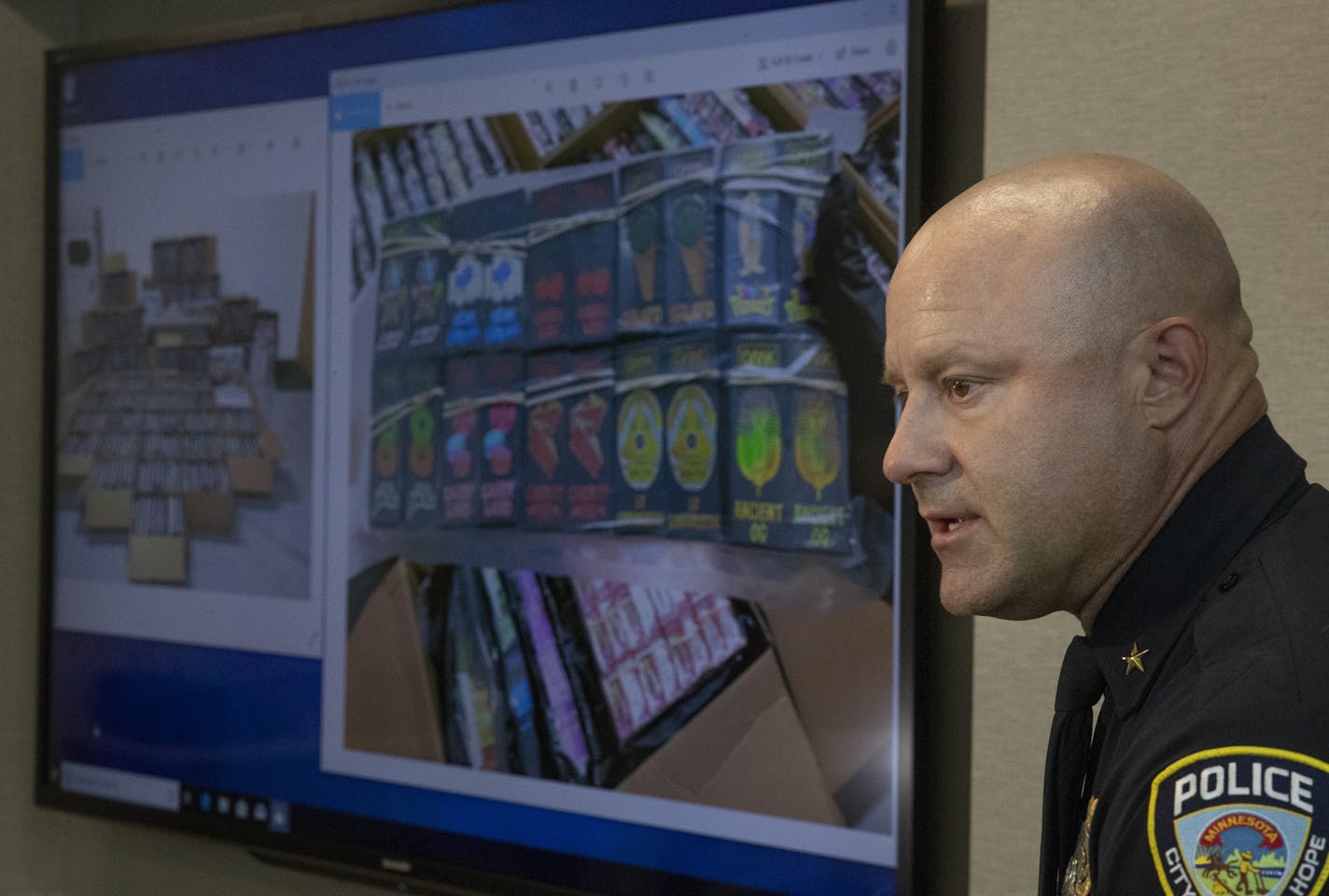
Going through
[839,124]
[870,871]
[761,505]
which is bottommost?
[870,871]

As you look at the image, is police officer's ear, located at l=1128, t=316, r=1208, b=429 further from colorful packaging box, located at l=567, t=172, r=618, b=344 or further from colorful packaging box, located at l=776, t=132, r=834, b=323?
colorful packaging box, located at l=567, t=172, r=618, b=344

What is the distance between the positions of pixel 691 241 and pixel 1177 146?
0.62 m

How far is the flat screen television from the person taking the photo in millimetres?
1702

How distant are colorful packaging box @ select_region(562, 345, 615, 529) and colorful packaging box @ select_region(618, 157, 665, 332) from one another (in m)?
0.07

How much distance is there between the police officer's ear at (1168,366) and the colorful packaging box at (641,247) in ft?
3.18

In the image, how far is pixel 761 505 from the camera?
5.71 feet

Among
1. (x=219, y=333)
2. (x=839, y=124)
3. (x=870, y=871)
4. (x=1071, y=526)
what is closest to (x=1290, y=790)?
(x=1071, y=526)

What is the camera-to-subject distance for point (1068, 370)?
0.92 metres

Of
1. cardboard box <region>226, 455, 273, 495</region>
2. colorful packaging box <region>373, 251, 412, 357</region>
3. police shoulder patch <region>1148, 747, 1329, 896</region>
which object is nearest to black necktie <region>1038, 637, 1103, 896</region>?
police shoulder patch <region>1148, 747, 1329, 896</region>

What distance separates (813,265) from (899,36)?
299 mm

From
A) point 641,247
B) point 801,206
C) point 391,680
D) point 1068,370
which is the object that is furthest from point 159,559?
point 1068,370

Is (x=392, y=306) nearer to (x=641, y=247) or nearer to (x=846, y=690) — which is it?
(x=641, y=247)

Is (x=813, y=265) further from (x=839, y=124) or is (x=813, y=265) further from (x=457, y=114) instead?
(x=457, y=114)

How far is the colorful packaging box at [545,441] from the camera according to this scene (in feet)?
6.30
